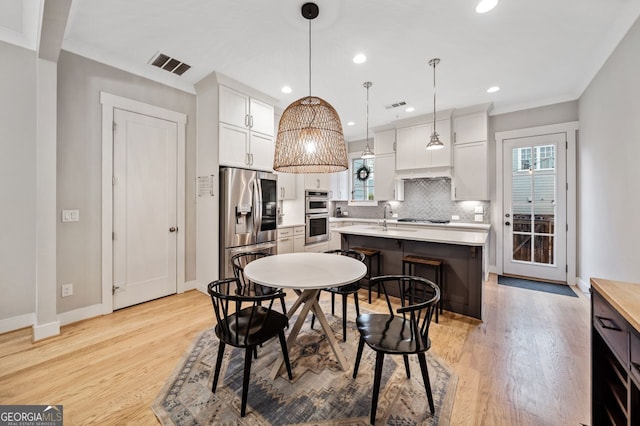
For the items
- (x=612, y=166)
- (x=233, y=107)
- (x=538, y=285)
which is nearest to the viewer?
(x=612, y=166)

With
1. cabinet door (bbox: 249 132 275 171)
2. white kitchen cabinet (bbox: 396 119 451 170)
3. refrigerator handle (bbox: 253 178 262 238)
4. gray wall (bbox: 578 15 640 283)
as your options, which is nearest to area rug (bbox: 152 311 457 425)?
refrigerator handle (bbox: 253 178 262 238)

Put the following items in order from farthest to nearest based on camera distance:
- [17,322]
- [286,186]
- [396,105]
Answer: [286,186] → [396,105] → [17,322]

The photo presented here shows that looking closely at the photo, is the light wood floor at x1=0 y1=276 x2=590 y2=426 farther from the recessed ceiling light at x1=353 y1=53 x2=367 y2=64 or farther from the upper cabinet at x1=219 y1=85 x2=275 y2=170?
the recessed ceiling light at x1=353 y1=53 x2=367 y2=64

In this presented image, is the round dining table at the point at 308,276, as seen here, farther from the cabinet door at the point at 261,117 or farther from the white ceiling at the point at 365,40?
the cabinet door at the point at 261,117

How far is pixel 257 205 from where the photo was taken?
12.1 ft

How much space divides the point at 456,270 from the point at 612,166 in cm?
189

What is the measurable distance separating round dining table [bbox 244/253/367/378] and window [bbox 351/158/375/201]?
152 inches

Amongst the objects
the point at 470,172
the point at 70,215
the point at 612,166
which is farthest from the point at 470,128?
the point at 70,215

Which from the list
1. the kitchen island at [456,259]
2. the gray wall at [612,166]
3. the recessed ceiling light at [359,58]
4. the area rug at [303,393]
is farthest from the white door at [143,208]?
the gray wall at [612,166]

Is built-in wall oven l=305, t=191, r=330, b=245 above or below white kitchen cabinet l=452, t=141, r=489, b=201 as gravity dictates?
below

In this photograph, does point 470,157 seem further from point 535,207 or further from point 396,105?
point 396,105

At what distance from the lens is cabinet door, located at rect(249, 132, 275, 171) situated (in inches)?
150

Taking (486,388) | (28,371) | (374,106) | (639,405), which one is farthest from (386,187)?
(28,371)

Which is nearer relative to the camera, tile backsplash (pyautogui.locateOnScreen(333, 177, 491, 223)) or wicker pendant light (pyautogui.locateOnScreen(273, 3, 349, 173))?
wicker pendant light (pyautogui.locateOnScreen(273, 3, 349, 173))
